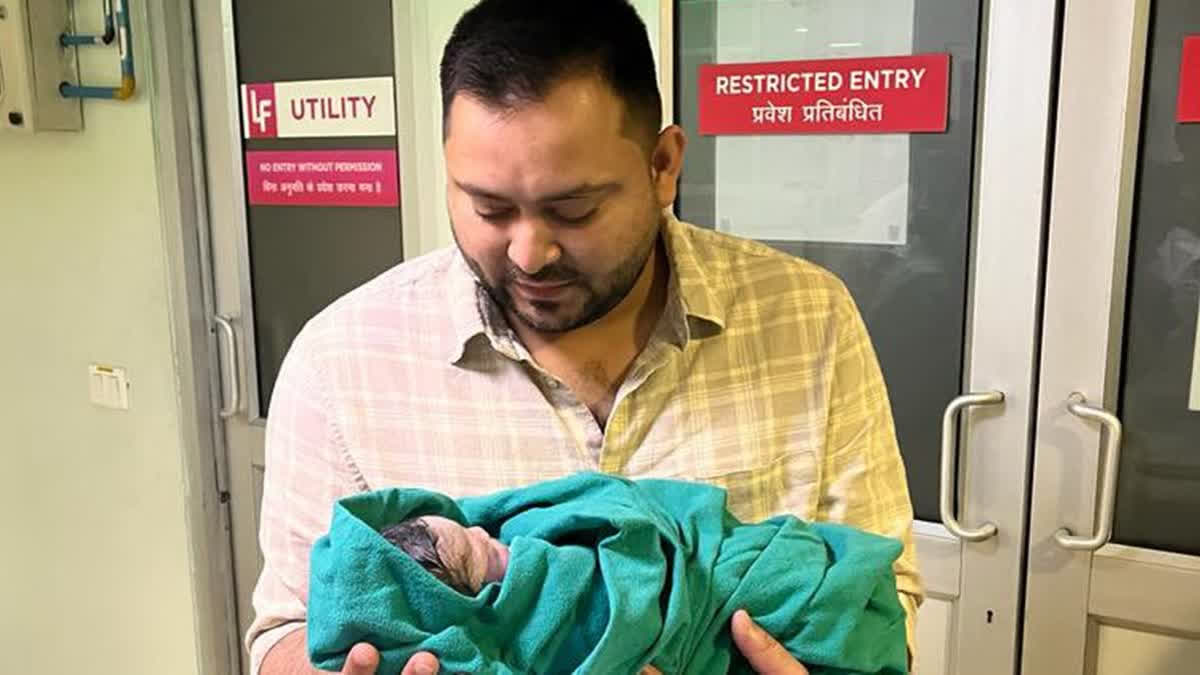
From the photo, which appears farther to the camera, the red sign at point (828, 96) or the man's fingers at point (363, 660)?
the red sign at point (828, 96)

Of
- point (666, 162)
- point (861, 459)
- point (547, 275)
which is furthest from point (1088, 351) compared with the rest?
point (547, 275)

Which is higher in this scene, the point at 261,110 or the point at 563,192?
the point at 261,110

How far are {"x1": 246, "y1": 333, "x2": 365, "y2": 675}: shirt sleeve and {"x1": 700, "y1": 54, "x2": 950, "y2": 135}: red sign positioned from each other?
98 cm

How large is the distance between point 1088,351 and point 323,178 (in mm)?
1531

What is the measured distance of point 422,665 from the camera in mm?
819

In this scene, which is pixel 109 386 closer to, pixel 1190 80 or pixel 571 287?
pixel 571 287

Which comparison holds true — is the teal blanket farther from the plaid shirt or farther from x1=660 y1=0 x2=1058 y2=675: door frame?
x1=660 y1=0 x2=1058 y2=675: door frame

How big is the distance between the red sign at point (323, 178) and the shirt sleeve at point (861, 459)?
1289 millimetres

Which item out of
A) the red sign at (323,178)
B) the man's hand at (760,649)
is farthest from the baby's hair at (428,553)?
the red sign at (323,178)

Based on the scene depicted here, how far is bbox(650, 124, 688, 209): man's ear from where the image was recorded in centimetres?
116

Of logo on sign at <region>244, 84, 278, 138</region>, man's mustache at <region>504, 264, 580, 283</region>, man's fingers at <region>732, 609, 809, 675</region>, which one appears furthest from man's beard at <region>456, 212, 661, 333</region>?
A: logo on sign at <region>244, 84, 278, 138</region>

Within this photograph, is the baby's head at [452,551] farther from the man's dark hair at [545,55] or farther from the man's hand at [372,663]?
the man's dark hair at [545,55]

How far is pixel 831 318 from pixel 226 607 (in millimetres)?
1961

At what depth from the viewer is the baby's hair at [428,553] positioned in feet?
2.87
